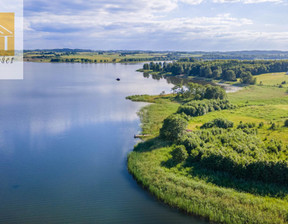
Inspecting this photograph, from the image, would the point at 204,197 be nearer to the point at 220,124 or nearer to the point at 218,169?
the point at 218,169

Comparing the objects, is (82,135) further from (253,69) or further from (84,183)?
(253,69)

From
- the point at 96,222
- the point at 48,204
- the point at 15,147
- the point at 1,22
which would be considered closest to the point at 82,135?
the point at 15,147

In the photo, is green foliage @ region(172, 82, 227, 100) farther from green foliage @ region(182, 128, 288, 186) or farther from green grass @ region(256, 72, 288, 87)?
green grass @ region(256, 72, 288, 87)

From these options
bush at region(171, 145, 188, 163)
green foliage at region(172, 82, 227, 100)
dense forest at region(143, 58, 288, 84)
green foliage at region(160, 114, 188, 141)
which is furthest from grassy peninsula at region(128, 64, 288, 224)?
dense forest at region(143, 58, 288, 84)

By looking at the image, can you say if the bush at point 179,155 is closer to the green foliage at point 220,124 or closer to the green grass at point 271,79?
the green foliage at point 220,124

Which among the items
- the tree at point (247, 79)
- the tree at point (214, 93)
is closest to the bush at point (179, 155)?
the tree at point (214, 93)

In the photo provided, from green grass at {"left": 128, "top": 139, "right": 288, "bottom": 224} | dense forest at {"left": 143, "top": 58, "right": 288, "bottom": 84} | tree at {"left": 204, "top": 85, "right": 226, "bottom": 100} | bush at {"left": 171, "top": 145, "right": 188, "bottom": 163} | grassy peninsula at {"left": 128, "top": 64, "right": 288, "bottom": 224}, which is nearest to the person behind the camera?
green grass at {"left": 128, "top": 139, "right": 288, "bottom": 224}

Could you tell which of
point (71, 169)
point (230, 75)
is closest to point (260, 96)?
point (230, 75)

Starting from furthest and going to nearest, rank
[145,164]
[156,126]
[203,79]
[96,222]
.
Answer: [203,79]
[156,126]
[145,164]
[96,222]
